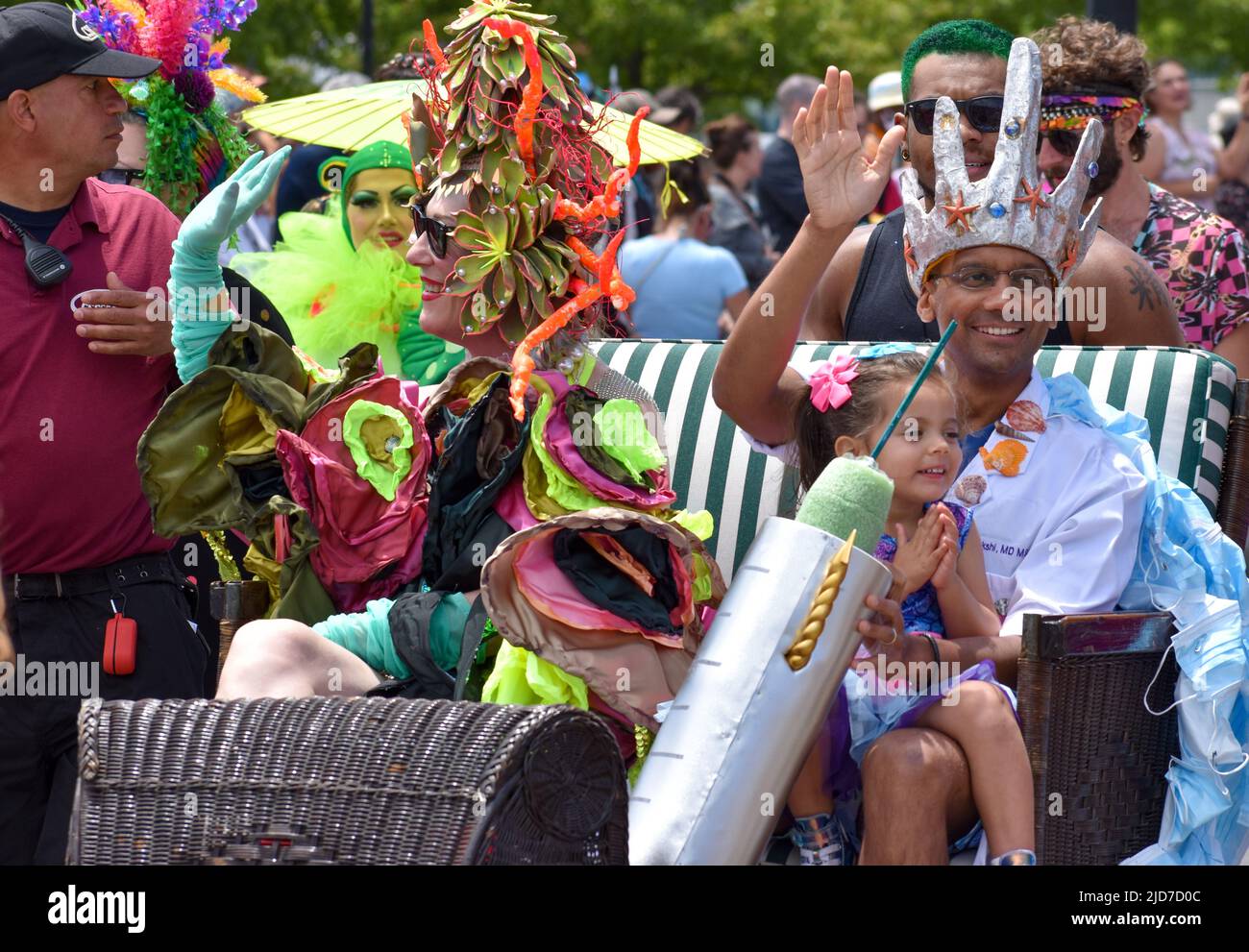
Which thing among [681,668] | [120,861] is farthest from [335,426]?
[120,861]

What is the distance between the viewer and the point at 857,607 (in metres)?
2.71

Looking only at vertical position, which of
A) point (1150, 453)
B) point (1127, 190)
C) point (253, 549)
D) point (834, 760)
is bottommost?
point (834, 760)

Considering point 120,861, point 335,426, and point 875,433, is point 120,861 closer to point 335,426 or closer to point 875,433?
point 335,426

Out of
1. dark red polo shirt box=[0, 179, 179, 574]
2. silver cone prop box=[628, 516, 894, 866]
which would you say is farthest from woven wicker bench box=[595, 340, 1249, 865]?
dark red polo shirt box=[0, 179, 179, 574]

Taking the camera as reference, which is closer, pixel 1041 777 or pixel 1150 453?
pixel 1041 777

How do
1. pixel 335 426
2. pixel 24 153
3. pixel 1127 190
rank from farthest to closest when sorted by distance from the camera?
pixel 1127 190 < pixel 24 153 < pixel 335 426

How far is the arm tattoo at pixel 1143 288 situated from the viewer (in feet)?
12.6

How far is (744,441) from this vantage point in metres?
4.00

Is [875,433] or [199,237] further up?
[199,237]

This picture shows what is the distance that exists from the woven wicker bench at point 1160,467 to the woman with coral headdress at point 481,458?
0.62 meters

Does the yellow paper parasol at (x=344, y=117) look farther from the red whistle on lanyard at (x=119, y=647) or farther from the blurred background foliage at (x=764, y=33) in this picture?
the blurred background foliage at (x=764, y=33)

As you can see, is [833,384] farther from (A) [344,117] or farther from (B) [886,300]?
(A) [344,117]

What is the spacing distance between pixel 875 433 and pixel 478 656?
822 mm

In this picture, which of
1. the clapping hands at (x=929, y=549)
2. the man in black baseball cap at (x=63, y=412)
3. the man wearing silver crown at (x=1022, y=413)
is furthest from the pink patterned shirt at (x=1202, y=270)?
the man in black baseball cap at (x=63, y=412)
